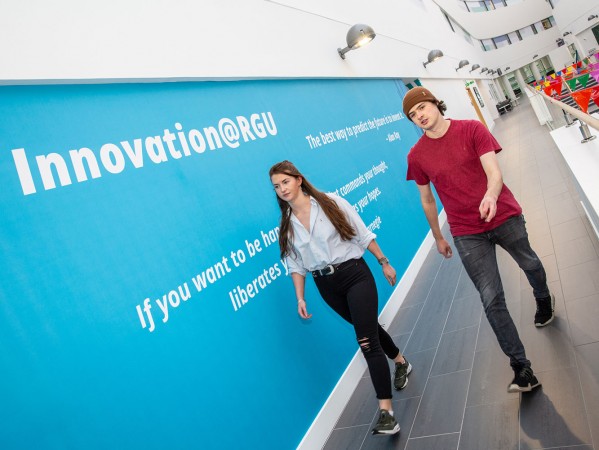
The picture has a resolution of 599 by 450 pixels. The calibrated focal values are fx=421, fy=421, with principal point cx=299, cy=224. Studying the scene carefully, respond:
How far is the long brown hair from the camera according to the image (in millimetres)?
2361

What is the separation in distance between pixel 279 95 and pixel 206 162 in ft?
4.41

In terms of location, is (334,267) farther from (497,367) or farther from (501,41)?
(501,41)

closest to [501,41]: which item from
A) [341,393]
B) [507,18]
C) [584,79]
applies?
[507,18]

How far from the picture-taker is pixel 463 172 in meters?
2.15

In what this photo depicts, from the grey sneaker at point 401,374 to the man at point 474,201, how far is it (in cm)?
70

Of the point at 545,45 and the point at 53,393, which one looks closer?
the point at 53,393

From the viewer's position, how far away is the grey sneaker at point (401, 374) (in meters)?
2.76

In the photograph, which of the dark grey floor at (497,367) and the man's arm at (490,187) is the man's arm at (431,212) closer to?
the man's arm at (490,187)

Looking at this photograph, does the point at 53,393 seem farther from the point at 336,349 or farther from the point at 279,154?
the point at 279,154

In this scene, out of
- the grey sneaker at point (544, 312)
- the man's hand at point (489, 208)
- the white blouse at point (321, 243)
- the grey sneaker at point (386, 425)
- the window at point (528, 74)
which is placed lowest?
the grey sneaker at point (386, 425)

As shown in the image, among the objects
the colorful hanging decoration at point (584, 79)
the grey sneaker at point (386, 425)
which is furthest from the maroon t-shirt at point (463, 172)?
the colorful hanging decoration at point (584, 79)

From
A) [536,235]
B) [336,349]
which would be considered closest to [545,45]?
[536,235]

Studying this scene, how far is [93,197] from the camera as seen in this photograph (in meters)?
1.94

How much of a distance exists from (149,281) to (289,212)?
0.88 metres
